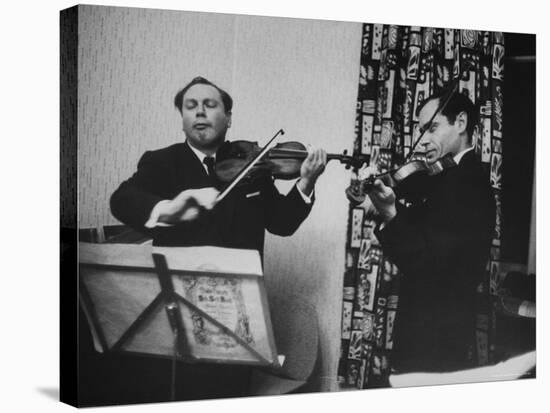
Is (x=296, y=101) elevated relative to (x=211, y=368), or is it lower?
elevated

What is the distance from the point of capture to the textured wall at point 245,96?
711cm

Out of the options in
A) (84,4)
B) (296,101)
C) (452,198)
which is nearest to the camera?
(84,4)

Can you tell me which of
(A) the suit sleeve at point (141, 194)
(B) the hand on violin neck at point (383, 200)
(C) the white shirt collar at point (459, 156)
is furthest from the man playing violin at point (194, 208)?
(C) the white shirt collar at point (459, 156)

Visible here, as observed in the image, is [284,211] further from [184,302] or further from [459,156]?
[459,156]

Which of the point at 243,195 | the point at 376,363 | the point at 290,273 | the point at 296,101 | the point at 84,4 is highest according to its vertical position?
the point at 84,4

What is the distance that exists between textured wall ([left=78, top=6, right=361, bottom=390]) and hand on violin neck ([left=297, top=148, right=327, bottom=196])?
5 centimetres

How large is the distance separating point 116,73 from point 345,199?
5.21ft

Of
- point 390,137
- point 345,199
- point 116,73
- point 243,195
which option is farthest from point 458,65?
point 116,73

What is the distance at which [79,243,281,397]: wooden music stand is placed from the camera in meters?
7.17

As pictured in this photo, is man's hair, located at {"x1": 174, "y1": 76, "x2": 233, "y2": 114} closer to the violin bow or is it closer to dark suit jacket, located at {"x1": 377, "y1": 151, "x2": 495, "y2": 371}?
the violin bow

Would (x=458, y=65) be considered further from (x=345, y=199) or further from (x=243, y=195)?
(x=243, y=195)

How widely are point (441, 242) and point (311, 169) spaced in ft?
3.33

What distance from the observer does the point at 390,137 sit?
26.0ft

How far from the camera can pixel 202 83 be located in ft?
24.2
